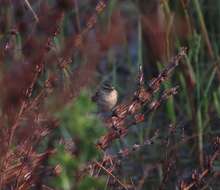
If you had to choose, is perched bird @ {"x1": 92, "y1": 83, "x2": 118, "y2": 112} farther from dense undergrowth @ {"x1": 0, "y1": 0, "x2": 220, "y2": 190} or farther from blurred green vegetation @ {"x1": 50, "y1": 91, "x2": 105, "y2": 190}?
blurred green vegetation @ {"x1": 50, "y1": 91, "x2": 105, "y2": 190}

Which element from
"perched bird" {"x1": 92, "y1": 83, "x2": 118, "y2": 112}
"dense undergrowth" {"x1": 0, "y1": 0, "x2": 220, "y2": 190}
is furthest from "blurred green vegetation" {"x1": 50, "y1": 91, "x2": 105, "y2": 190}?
"perched bird" {"x1": 92, "y1": 83, "x2": 118, "y2": 112}

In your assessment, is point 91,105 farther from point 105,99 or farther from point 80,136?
point 105,99

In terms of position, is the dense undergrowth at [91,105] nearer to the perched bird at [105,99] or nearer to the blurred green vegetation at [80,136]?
the blurred green vegetation at [80,136]

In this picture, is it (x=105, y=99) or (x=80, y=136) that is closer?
(x=80, y=136)

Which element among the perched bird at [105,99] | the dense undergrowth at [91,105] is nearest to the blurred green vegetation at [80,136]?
the dense undergrowth at [91,105]

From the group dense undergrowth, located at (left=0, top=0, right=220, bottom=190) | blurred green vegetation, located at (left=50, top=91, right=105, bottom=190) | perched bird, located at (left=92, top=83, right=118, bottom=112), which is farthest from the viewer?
Result: perched bird, located at (left=92, top=83, right=118, bottom=112)

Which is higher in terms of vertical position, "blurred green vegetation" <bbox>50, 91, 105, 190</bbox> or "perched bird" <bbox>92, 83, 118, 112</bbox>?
"blurred green vegetation" <bbox>50, 91, 105, 190</bbox>

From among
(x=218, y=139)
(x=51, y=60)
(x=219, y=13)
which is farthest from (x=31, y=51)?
(x=219, y=13)

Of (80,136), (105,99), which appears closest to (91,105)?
(80,136)

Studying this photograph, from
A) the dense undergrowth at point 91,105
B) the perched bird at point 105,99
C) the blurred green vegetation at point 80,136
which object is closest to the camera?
the blurred green vegetation at point 80,136

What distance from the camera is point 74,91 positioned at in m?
2.52

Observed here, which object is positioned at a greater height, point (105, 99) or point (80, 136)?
point (80, 136)

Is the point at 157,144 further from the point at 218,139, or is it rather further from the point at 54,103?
the point at 54,103

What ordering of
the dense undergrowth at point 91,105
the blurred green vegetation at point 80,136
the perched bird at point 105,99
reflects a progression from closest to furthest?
the blurred green vegetation at point 80,136, the dense undergrowth at point 91,105, the perched bird at point 105,99
